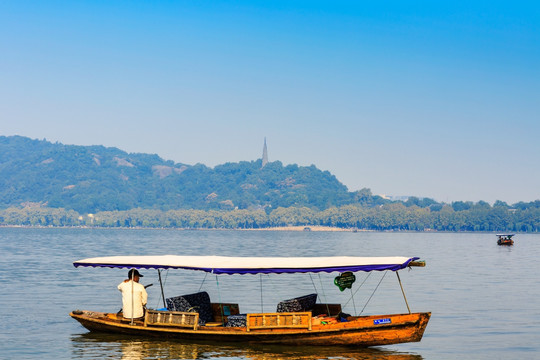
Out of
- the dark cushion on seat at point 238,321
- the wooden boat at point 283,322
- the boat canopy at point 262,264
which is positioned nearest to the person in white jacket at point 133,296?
the wooden boat at point 283,322

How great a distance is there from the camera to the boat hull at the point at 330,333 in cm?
2331

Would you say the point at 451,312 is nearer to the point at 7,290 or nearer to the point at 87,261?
the point at 87,261

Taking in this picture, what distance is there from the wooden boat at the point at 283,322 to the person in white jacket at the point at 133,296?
0.27 metres

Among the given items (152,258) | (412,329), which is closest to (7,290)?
(152,258)

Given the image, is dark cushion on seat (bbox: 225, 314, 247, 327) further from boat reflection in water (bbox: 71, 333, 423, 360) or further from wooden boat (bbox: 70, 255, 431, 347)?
boat reflection in water (bbox: 71, 333, 423, 360)

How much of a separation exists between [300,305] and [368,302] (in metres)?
14.1

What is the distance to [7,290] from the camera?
43.4 metres

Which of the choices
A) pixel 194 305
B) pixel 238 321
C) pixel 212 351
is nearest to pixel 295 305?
pixel 238 321

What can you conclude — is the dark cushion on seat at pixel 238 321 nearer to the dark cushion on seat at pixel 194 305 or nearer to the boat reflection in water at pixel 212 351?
the boat reflection in water at pixel 212 351

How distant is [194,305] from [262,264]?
287 centimetres

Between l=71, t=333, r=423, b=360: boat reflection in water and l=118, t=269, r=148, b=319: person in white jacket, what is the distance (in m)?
0.92

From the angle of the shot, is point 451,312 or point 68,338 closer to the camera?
point 68,338

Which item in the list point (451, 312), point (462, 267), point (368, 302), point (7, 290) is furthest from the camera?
point (462, 267)

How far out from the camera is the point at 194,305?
1003 inches
